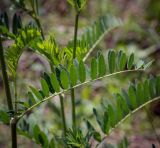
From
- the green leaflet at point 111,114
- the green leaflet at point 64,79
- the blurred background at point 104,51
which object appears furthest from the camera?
the blurred background at point 104,51

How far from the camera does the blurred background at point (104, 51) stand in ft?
8.10

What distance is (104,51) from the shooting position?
326 cm

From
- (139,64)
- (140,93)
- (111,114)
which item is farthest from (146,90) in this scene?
(139,64)

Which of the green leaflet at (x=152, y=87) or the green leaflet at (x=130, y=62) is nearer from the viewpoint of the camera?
the green leaflet at (x=130, y=62)

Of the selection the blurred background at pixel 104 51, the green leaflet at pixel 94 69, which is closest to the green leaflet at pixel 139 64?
the green leaflet at pixel 94 69

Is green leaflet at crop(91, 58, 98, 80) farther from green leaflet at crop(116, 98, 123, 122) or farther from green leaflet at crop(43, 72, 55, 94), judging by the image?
green leaflet at crop(116, 98, 123, 122)

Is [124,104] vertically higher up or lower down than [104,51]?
lower down

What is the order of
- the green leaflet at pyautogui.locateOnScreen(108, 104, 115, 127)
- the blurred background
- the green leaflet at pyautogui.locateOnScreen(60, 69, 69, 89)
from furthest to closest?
the blurred background < the green leaflet at pyautogui.locateOnScreen(108, 104, 115, 127) < the green leaflet at pyautogui.locateOnScreen(60, 69, 69, 89)

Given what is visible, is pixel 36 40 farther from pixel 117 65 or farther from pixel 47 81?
pixel 117 65

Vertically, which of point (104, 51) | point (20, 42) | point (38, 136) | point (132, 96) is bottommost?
point (38, 136)

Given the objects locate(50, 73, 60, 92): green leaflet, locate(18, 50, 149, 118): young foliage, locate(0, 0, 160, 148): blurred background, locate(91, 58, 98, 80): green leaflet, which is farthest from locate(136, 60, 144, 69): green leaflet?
locate(0, 0, 160, 148): blurred background

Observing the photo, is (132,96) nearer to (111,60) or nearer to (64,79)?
(111,60)

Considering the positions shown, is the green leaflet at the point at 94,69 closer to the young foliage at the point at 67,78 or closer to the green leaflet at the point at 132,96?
the young foliage at the point at 67,78

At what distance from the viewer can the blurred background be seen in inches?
97.2
